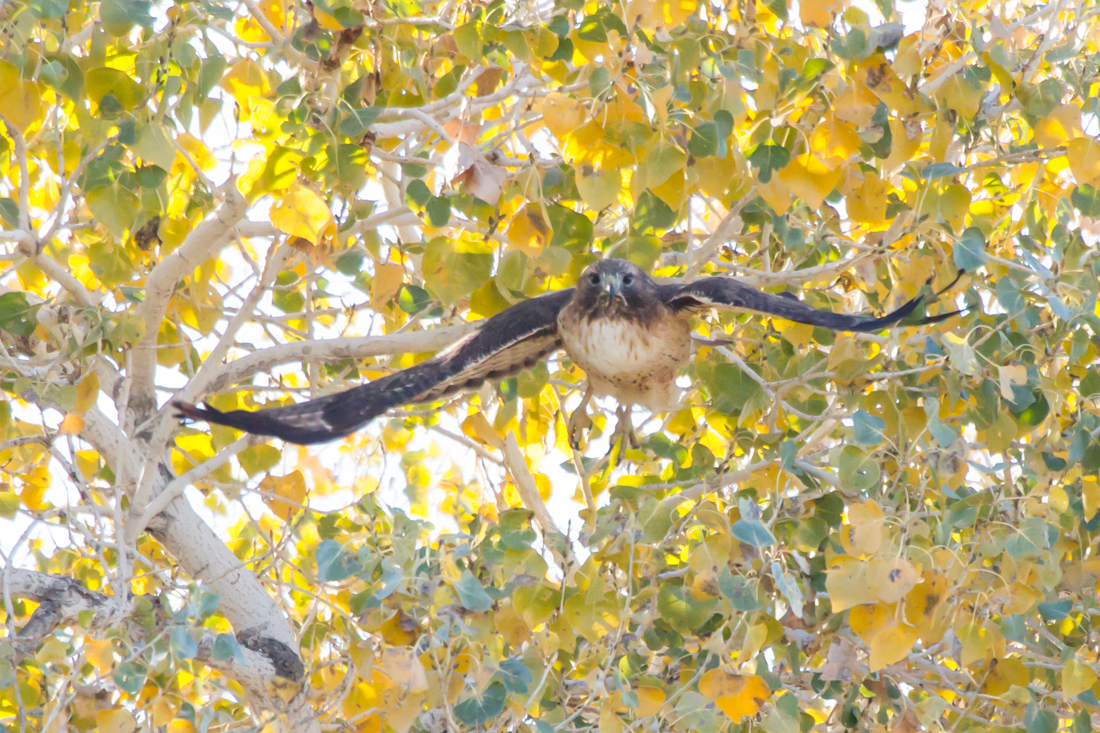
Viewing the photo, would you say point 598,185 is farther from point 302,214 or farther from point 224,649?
point 224,649

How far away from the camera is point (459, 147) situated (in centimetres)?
278

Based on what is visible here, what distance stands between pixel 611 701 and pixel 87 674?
1489mm

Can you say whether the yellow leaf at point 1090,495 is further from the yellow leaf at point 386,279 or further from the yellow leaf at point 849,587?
the yellow leaf at point 386,279

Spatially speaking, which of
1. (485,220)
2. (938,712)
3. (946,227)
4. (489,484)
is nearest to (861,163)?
(946,227)

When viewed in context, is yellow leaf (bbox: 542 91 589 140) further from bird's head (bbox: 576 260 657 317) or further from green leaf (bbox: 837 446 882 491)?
bird's head (bbox: 576 260 657 317)

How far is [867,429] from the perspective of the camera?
105 inches

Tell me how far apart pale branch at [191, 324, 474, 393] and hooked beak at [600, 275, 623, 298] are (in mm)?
662

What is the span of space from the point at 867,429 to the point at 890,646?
510 millimetres

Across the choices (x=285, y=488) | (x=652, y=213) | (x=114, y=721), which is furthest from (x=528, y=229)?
(x=114, y=721)

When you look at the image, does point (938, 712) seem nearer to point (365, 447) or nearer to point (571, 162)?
point (571, 162)

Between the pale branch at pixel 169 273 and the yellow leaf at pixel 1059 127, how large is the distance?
87.4 inches

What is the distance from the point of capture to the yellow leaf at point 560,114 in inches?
108

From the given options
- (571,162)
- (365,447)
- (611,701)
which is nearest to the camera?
(611,701)

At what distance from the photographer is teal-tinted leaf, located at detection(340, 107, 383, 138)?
111 inches
